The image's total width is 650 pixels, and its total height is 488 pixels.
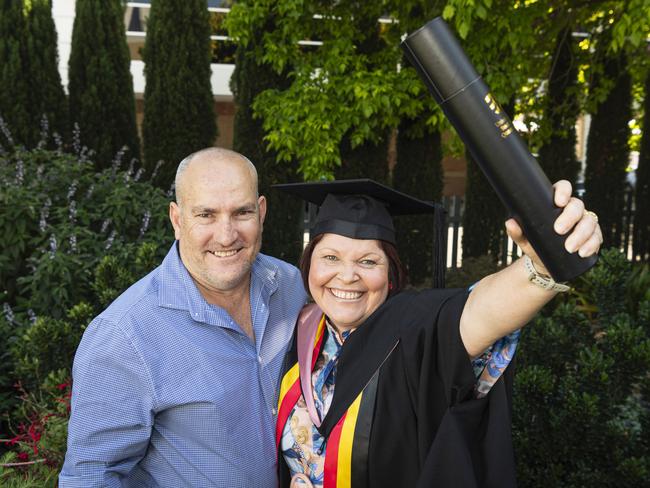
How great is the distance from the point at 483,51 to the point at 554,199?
4.97 m

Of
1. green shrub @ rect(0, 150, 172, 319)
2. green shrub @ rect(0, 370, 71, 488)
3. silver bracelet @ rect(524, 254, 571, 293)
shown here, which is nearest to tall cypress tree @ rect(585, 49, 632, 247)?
green shrub @ rect(0, 150, 172, 319)

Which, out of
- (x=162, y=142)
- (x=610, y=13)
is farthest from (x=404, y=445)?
(x=162, y=142)

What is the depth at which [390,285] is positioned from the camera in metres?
2.12

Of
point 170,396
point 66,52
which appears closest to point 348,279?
point 170,396

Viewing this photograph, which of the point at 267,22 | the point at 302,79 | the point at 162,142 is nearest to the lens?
the point at 302,79

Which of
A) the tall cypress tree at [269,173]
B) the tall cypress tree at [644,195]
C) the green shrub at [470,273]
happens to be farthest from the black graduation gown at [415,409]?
the tall cypress tree at [644,195]

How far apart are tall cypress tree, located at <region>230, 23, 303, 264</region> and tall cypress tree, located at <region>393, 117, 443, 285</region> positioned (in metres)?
1.43

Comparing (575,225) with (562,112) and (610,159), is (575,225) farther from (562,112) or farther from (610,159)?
(610,159)

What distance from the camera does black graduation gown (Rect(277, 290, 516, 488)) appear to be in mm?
1671

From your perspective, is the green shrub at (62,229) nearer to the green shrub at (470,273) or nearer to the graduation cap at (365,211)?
the graduation cap at (365,211)

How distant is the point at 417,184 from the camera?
8.94m

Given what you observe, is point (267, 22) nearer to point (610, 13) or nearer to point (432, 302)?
point (610, 13)

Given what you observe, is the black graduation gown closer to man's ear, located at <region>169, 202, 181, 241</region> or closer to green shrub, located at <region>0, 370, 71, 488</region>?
man's ear, located at <region>169, 202, 181, 241</region>

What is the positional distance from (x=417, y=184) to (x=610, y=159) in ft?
12.2
